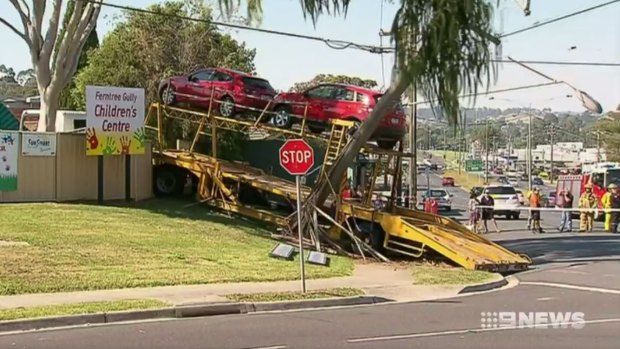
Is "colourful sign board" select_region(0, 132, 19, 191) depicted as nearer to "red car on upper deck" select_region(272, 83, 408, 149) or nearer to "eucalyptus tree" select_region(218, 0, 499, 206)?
"red car on upper deck" select_region(272, 83, 408, 149)

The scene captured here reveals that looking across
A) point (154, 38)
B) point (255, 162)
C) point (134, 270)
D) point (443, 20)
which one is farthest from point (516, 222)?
point (443, 20)

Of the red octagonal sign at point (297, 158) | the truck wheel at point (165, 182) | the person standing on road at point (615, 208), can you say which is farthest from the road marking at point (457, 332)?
the person standing on road at point (615, 208)

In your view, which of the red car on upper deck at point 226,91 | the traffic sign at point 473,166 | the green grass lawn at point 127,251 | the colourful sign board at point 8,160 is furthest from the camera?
the traffic sign at point 473,166

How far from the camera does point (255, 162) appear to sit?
116ft

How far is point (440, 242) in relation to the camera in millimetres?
21641

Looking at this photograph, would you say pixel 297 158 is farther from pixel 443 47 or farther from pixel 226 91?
pixel 226 91

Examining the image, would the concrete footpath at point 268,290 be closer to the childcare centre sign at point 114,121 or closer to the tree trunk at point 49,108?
the childcare centre sign at point 114,121

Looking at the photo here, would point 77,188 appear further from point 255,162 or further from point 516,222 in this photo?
point 516,222

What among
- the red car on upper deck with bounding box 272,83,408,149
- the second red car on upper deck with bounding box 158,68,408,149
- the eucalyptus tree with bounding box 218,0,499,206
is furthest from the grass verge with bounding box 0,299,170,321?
the red car on upper deck with bounding box 272,83,408,149

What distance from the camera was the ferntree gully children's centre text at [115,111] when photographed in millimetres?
26656

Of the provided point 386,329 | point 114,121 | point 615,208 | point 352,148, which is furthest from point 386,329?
point 615,208

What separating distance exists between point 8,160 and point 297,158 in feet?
41.3

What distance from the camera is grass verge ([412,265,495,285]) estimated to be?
59.0 feet

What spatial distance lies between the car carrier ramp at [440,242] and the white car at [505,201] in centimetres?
1960
